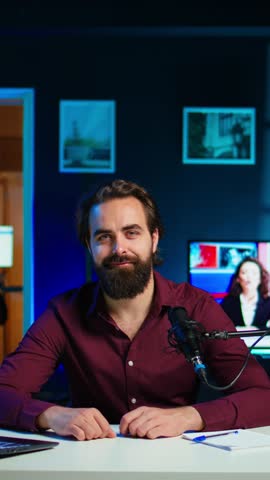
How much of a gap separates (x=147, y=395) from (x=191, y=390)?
13cm

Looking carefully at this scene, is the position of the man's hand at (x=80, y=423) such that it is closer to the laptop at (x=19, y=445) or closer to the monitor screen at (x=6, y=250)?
the laptop at (x=19, y=445)

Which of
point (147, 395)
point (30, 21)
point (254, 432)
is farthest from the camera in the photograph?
point (30, 21)

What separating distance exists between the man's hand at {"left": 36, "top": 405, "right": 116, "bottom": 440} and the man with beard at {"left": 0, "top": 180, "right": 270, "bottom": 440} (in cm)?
21

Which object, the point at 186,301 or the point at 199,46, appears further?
the point at 199,46

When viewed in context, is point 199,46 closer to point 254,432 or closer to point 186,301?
point 186,301

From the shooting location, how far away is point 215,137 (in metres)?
4.42

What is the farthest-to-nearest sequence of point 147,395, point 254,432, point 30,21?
1. point 30,21
2. point 147,395
3. point 254,432

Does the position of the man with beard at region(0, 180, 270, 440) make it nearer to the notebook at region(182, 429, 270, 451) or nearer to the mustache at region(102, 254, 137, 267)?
the mustache at region(102, 254, 137, 267)

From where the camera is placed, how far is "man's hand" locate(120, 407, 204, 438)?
65.4 inches

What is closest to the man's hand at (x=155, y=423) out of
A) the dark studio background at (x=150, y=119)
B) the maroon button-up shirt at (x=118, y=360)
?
the maroon button-up shirt at (x=118, y=360)

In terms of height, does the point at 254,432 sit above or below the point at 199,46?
below

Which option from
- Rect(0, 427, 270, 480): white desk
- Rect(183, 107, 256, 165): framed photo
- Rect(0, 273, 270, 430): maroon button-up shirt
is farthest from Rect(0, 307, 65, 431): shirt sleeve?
Rect(183, 107, 256, 165): framed photo

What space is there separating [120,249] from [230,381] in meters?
0.48

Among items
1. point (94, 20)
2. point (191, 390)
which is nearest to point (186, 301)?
point (191, 390)
